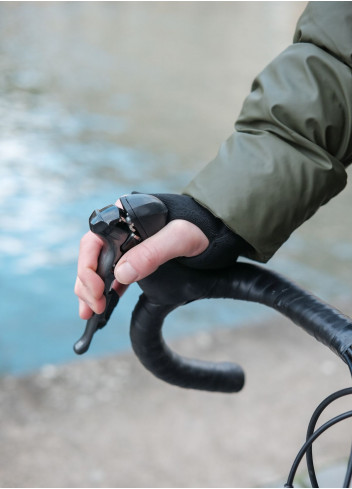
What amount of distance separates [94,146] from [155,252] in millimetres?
6294

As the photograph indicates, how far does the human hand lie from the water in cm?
A: 258

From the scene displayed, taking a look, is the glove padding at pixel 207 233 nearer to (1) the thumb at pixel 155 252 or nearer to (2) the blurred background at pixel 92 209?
(1) the thumb at pixel 155 252

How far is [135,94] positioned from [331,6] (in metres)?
8.48

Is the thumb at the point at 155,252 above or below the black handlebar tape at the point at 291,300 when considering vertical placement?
above

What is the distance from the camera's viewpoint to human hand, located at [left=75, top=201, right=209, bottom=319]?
840 mm

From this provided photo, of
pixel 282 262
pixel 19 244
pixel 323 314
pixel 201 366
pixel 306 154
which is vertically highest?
pixel 306 154

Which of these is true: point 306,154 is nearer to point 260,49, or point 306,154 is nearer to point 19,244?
point 19,244

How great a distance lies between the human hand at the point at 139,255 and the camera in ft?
2.76

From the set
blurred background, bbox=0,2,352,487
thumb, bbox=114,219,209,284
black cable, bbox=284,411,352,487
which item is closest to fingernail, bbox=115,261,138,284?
thumb, bbox=114,219,209,284

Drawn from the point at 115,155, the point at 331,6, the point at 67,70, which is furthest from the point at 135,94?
the point at 331,6

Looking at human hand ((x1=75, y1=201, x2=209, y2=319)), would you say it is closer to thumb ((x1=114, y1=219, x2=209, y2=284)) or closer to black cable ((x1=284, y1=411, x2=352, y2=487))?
thumb ((x1=114, y1=219, x2=209, y2=284))

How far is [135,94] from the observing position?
926 centimetres

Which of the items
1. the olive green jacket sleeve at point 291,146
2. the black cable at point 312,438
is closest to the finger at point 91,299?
the olive green jacket sleeve at point 291,146

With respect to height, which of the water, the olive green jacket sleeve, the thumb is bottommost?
the water
